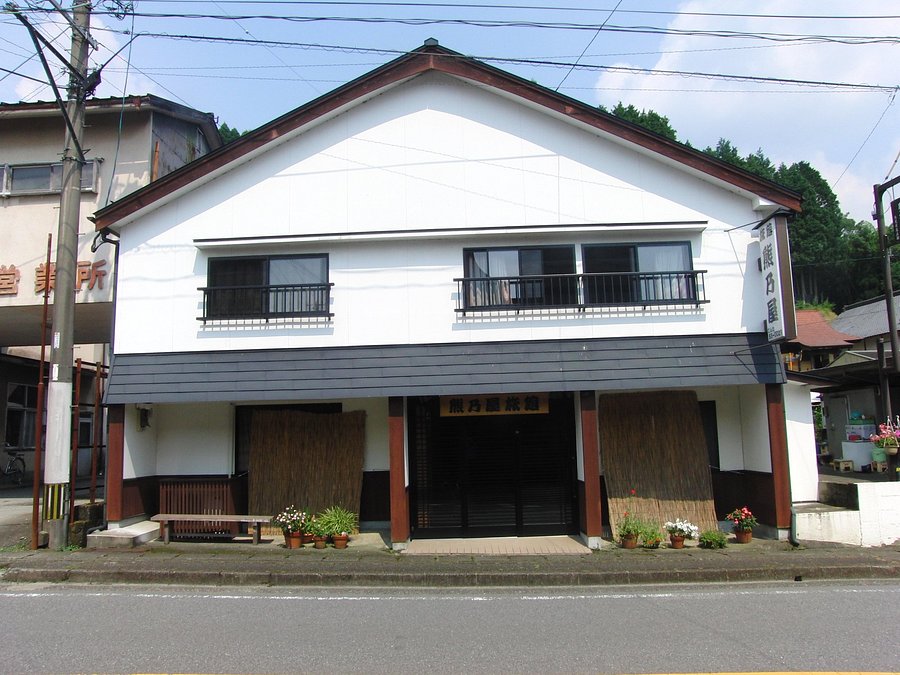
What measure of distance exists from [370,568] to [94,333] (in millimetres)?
11630

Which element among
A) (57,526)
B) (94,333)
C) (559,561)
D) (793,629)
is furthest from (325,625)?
(94,333)

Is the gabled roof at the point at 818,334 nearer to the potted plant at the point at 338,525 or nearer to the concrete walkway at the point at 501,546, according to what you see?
the concrete walkway at the point at 501,546

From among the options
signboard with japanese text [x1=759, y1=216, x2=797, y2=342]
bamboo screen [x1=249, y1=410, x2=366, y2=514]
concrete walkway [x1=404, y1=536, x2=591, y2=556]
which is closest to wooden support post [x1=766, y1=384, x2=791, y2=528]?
signboard with japanese text [x1=759, y1=216, x2=797, y2=342]

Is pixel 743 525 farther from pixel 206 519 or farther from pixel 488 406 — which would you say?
pixel 206 519

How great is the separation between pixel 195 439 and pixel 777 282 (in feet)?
33.9

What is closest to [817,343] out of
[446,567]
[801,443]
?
[801,443]

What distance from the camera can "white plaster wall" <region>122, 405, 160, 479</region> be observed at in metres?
10.8

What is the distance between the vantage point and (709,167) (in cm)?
1091

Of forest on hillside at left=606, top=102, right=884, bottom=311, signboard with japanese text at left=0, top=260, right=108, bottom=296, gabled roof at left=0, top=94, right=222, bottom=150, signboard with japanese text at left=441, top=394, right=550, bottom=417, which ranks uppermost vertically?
forest on hillside at left=606, top=102, right=884, bottom=311

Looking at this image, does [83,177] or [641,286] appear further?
[83,177]

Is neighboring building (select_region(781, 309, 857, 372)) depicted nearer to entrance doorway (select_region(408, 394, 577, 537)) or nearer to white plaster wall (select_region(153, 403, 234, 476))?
entrance doorway (select_region(408, 394, 577, 537))

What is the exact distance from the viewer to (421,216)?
11047 mm

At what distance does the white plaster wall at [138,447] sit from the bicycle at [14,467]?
10.0 m

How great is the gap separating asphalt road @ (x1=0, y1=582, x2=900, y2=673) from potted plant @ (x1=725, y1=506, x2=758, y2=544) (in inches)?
75.8
